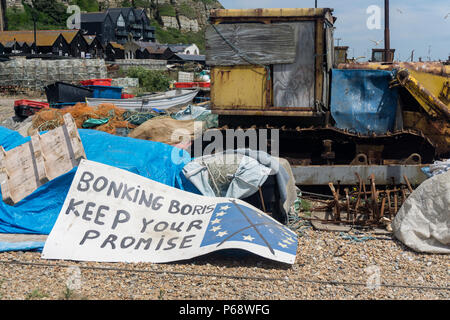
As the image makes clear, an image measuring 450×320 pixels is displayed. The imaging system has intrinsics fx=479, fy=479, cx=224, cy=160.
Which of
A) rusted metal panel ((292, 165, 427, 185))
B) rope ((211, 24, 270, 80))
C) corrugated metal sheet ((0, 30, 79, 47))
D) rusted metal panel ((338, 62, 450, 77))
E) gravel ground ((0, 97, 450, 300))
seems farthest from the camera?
corrugated metal sheet ((0, 30, 79, 47))

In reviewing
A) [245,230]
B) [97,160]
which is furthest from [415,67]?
[97,160]

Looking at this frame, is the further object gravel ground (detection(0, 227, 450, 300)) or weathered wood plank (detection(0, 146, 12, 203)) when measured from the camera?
weathered wood plank (detection(0, 146, 12, 203))

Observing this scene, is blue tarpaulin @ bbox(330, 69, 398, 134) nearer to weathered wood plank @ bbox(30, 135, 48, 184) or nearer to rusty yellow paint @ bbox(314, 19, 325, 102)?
rusty yellow paint @ bbox(314, 19, 325, 102)

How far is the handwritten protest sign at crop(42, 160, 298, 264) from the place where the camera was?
18.6ft

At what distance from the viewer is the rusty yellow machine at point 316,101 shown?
8.48m

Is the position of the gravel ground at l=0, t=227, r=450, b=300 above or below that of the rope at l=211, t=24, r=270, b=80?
below

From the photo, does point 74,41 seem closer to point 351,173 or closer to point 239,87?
point 239,87

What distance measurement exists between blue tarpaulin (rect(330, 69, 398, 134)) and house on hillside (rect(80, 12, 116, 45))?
9781 cm

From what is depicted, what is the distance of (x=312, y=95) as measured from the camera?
343 inches

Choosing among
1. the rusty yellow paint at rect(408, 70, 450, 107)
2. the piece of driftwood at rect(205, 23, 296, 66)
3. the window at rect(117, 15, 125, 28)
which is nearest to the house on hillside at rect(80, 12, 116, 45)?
the window at rect(117, 15, 125, 28)

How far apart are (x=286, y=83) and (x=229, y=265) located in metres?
4.25

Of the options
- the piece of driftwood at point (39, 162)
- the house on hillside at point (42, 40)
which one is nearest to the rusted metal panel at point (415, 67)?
the piece of driftwood at point (39, 162)

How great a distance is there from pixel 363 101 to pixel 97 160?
5.02 meters
